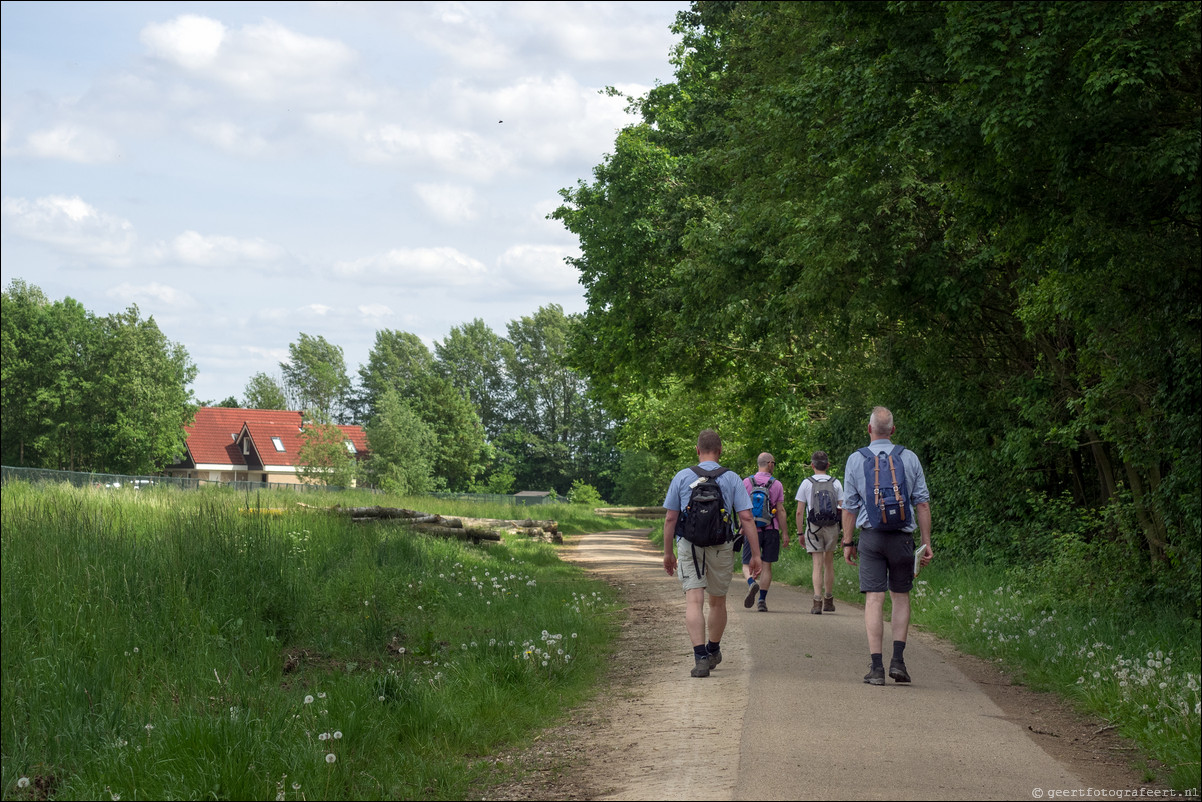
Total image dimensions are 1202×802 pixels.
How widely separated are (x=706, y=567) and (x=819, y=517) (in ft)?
13.5

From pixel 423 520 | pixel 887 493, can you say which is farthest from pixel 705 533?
pixel 423 520

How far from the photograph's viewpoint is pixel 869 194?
452 inches

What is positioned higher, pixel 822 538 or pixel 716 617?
pixel 822 538

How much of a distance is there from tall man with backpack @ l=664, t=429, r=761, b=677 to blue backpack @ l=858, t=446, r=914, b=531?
36.7 inches

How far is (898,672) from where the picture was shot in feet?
25.0

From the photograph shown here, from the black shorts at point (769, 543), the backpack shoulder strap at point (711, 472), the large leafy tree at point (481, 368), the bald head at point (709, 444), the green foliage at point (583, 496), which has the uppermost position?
the large leafy tree at point (481, 368)

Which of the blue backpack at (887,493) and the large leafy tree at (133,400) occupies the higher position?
the large leafy tree at (133,400)

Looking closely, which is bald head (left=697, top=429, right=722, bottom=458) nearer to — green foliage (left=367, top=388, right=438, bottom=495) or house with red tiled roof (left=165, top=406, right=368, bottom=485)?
green foliage (left=367, top=388, right=438, bottom=495)

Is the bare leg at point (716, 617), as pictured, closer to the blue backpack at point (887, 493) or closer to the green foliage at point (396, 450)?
the blue backpack at point (887, 493)

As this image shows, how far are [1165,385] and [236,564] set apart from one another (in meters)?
8.55

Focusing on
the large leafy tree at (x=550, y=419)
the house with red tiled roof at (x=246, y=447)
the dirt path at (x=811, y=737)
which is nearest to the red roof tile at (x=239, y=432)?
the house with red tiled roof at (x=246, y=447)

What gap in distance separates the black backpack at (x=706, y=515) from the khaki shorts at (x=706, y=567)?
0.10 metres

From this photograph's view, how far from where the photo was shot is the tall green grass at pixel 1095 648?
5.95 metres

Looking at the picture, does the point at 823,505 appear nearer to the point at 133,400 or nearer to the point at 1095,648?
the point at 1095,648
